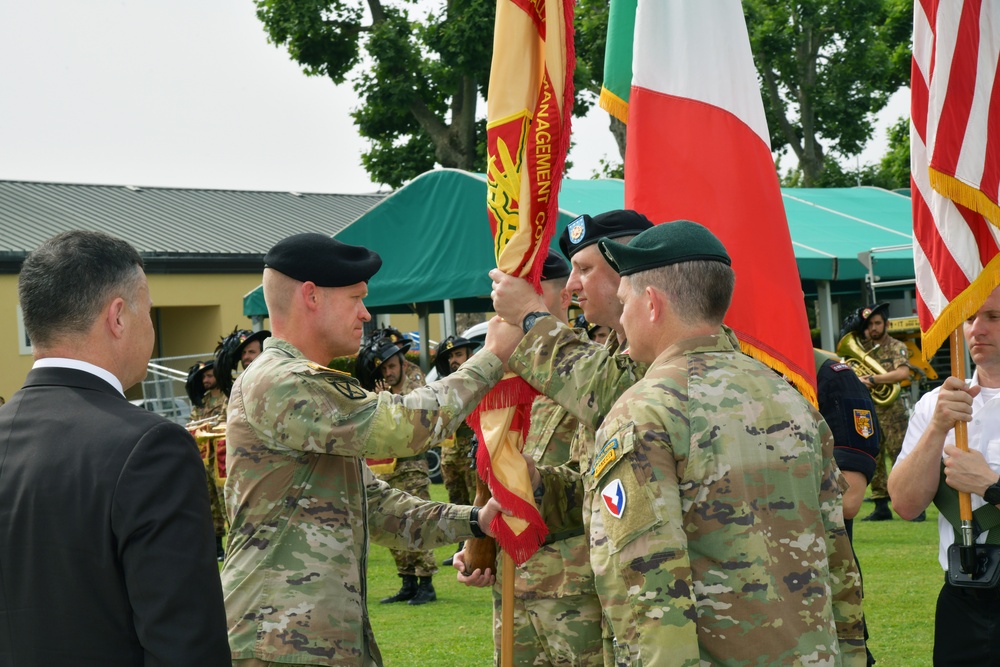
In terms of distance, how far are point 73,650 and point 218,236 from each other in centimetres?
3221

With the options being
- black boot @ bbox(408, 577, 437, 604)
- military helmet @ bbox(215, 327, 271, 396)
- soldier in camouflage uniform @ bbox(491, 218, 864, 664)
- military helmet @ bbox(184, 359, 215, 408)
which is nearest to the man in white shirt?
soldier in camouflage uniform @ bbox(491, 218, 864, 664)

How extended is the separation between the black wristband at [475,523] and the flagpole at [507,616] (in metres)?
0.14

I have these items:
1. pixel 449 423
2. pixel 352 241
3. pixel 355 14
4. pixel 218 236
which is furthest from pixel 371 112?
pixel 449 423

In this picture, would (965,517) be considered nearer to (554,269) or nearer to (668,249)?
(554,269)

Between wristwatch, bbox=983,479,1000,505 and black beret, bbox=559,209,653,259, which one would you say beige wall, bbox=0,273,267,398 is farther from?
wristwatch, bbox=983,479,1000,505

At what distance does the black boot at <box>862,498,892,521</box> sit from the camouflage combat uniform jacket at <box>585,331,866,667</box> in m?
10.0

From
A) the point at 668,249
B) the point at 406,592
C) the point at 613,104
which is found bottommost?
the point at 406,592

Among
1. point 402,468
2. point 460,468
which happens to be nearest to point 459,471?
point 460,468

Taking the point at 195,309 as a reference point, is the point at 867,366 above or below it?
below

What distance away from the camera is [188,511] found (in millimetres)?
2332

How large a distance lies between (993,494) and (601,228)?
184 cm

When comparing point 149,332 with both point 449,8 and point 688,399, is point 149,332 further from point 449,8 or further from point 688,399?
point 449,8

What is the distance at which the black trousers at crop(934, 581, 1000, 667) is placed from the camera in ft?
13.2

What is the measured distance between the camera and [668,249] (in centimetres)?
288
